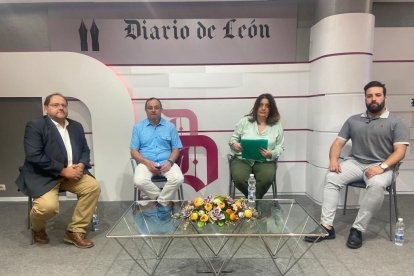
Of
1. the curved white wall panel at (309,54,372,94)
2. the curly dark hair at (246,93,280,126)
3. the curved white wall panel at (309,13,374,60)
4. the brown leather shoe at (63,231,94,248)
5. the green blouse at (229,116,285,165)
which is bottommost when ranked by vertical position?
the brown leather shoe at (63,231,94,248)

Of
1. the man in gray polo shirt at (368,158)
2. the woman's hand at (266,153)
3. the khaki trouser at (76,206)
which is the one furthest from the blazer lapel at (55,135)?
the man in gray polo shirt at (368,158)

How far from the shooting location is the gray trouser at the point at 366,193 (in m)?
2.40

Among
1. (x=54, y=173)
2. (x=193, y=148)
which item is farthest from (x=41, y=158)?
(x=193, y=148)

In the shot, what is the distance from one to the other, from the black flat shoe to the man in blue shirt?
1591 mm

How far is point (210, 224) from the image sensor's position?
1.90m

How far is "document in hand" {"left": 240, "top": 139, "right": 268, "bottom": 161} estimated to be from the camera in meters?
2.88

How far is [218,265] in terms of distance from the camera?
7.15ft

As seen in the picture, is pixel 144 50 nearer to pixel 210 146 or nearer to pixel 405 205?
pixel 210 146

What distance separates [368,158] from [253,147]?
3.45ft

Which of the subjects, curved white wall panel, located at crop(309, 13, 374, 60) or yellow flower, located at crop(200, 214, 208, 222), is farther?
curved white wall panel, located at crop(309, 13, 374, 60)

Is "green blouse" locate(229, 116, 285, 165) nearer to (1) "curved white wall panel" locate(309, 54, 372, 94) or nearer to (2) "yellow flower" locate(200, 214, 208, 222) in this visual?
(1) "curved white wall panel" locate(309, 54, 372, 94)

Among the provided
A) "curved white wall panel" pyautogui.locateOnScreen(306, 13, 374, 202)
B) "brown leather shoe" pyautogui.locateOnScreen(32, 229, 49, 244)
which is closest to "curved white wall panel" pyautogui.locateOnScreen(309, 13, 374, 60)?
"curved white wall panel" pyautogui.locateOnScreen(306, 13, 374, 202)

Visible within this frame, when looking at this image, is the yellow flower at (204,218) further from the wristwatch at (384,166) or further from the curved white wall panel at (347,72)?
the curved white wall panel at (347,72)

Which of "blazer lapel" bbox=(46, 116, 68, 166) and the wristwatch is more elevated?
"blazer lapel" bbox=(46, 116, 68, 166)
